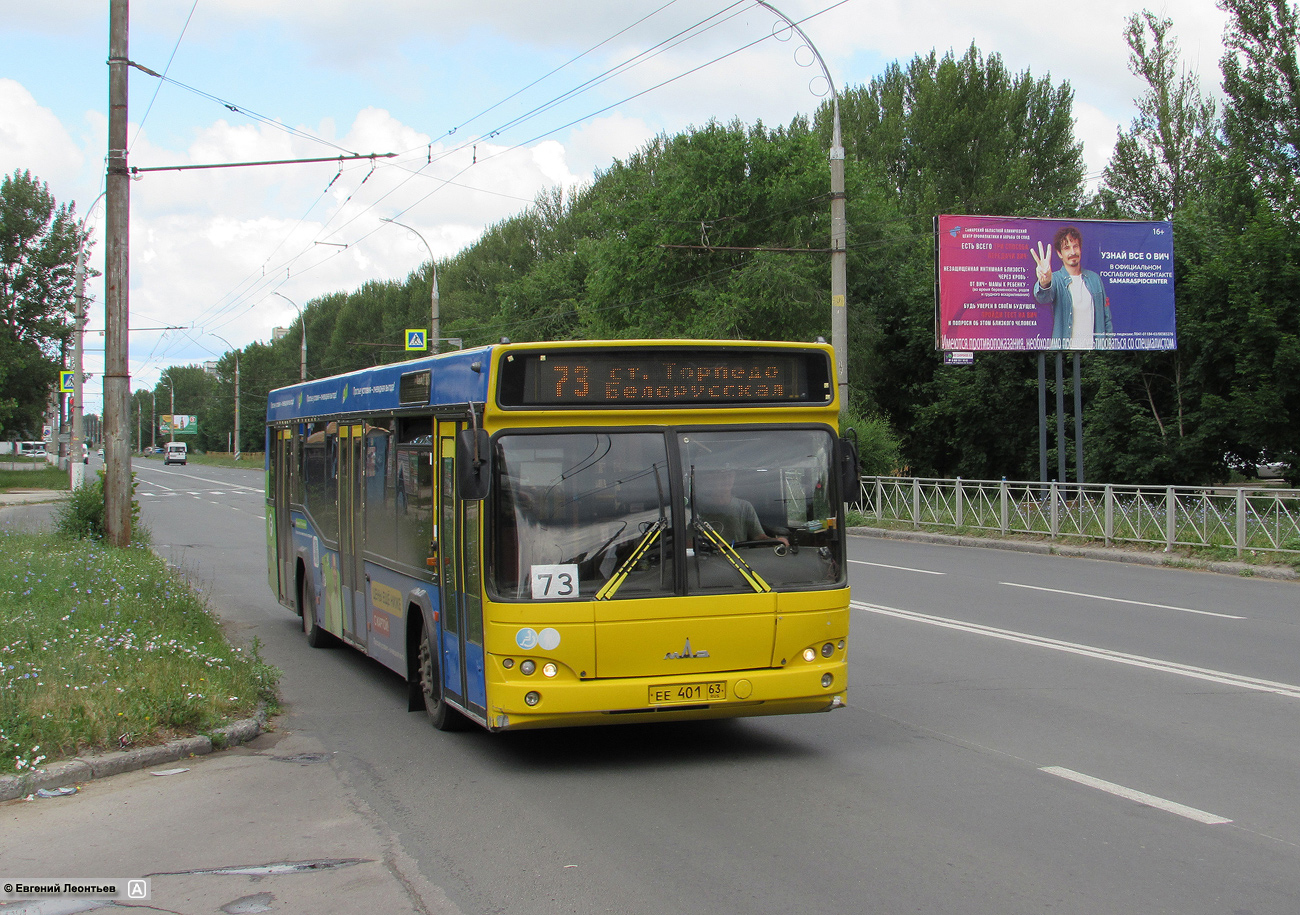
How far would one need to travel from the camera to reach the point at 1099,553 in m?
20.1

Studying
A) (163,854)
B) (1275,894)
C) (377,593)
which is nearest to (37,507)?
(377,593)

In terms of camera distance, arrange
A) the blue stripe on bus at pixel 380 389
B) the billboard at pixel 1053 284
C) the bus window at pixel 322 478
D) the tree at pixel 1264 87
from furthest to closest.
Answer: the tree at pixel 1264 87
the billboard at pixel 1053 284
the bus window at pixel 322 478
the blue stripe on bus at pixel 380 389

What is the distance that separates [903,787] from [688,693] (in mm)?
1226

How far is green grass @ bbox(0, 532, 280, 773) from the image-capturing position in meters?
6.80

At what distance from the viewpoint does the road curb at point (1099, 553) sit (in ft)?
56.9

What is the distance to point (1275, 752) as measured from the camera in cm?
681

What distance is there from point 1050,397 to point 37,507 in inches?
1226

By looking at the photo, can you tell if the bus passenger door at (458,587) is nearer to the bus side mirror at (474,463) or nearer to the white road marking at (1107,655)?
the bus side mirror at (474,463)

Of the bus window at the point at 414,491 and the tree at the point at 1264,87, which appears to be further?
the tree at the point at 1264,87

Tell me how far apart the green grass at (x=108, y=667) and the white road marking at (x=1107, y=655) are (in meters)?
6.58

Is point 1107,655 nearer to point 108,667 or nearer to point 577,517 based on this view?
point 577,517

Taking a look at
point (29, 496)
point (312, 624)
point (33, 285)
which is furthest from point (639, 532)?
point (33, 285)

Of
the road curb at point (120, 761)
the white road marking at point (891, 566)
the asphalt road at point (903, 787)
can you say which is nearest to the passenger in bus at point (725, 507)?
the asphalt road at point (903, 787)

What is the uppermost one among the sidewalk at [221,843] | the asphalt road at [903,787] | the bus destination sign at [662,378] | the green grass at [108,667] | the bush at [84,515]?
the bus destination sign at [662,378]
